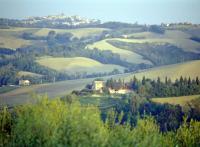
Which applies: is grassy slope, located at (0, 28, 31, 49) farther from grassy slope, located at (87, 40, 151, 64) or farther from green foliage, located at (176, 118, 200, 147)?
green foliage, located at (176, 118, 200, 147)

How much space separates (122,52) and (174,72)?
31.6 meters

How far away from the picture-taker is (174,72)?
8862 cm

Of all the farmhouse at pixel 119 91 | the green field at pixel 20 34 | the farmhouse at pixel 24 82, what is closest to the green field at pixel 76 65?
the farmhouse at pixel 24 82

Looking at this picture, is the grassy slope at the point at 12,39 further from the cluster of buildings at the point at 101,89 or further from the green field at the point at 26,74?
the cluster of buildings at the point at 101,89

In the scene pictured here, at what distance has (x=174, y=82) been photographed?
79.0m

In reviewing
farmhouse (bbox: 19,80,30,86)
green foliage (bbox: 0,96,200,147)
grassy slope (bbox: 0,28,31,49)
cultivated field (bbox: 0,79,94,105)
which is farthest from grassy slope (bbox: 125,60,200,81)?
green foliage (bbox: 0,96,200,147)

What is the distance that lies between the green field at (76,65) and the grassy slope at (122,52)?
5.32m

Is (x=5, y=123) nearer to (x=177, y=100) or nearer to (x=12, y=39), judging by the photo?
(x=177, y=100)

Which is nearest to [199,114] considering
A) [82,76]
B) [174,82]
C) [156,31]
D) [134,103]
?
[134,103]

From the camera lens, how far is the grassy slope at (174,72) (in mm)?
Answer: 86062

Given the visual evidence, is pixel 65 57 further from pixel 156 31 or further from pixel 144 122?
pixel 144 122

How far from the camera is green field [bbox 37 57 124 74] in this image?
4070 inches

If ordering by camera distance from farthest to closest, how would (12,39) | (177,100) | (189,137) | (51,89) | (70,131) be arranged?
(12,39) → (51,89) → (177,100) → (189,137) → (70,131)

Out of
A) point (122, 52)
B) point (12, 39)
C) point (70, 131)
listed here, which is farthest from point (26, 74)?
point (70, 131)
